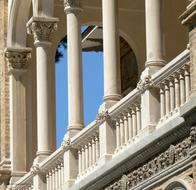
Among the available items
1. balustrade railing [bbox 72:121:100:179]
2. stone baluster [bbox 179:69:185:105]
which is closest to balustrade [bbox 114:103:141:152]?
balustrade railing [bbox 72:121:100:179]

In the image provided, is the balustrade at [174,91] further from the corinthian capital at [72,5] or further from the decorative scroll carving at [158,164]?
the corinthian capital at [72,5]

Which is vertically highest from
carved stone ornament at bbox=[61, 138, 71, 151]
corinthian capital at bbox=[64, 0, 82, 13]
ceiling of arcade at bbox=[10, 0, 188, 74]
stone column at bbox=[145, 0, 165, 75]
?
ceiling of arcade at bbox=[10, 0, 188, 74]

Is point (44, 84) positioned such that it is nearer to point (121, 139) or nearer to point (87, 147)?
point (87, 147)

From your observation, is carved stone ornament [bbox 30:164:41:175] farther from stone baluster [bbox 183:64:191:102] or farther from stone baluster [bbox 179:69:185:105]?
stone baluster [bbox 183:64:191:102]

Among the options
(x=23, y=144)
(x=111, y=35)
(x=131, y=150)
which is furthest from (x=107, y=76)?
(x=23, y=144)

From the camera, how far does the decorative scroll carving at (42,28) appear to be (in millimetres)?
29781

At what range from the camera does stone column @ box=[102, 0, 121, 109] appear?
82.0 ft

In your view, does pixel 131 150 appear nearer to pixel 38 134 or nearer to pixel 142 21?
pixel 38 134

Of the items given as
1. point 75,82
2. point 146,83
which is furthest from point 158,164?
point 75,82

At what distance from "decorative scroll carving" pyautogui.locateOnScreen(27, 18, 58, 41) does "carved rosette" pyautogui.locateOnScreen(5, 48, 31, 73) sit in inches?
68.5

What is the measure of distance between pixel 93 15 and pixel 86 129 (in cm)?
765

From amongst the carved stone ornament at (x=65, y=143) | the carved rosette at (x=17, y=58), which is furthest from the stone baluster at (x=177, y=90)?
the carved rosette at (x=17, y=58)

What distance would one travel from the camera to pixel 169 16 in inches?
1268

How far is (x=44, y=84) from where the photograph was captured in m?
29.2
